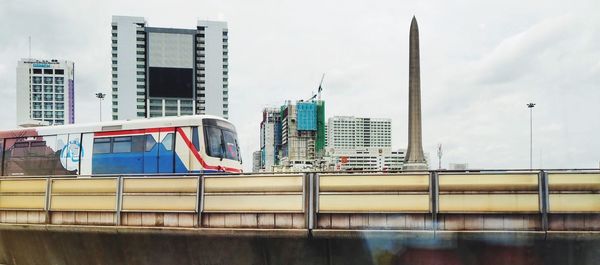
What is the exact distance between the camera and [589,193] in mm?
8648

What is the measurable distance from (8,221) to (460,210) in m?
10.6

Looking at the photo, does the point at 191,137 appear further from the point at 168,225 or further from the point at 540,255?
the point at 540,255

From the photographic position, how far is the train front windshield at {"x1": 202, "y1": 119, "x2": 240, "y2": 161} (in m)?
18.1

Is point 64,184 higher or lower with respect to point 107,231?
higher

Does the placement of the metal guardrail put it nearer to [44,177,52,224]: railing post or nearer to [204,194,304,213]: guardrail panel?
[204,194,304,213]: guardrail panel

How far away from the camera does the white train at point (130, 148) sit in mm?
17781

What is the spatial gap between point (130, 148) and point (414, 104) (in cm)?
3298

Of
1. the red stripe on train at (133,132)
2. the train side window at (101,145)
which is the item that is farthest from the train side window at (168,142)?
the train side window at (101,145)

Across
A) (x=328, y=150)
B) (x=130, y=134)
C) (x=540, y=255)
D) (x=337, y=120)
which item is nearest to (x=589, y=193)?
(x=540, y=255)

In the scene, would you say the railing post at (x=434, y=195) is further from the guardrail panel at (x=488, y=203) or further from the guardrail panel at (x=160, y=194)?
the guardrail panel at (x=160, y=194)

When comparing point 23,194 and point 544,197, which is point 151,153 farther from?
point 544,197

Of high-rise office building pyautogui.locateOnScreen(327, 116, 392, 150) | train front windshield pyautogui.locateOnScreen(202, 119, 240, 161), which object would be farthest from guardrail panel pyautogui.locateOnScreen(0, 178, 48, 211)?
high-rise office building pyautogui.locateOnScreen(327, 116, 392, 150)

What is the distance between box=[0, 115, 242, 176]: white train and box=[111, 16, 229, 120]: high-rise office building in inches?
4670

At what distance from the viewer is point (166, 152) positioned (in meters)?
17.8
